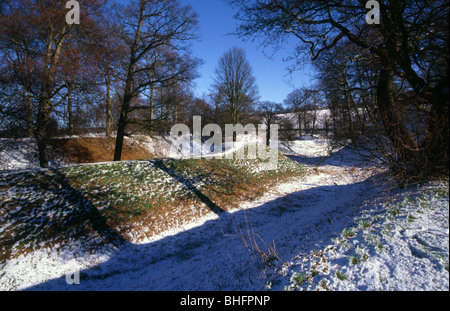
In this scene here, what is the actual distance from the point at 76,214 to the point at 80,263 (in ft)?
6.62

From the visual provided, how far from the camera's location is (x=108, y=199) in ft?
26.5

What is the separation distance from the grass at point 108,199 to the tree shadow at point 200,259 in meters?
0.96

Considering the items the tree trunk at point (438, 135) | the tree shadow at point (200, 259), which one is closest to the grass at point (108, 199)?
the tree shadow at point (200, 259)

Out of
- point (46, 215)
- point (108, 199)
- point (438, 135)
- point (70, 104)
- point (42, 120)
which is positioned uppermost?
point (70, 104)

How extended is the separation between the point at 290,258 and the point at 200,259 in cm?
306

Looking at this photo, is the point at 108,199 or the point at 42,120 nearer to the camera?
the point at 108,199

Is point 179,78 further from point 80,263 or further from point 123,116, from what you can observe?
point 80,263

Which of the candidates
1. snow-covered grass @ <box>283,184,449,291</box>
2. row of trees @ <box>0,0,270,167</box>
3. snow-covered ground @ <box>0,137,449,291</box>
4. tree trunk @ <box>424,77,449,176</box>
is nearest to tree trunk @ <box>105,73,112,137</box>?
row of trees @ <box>0,0,270,167</box>

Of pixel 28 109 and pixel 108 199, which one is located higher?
pixel 28 109

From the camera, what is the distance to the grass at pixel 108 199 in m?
6.36

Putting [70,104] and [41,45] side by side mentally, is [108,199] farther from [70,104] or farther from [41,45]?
[41,45]

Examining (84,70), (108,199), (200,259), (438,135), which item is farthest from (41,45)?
(438,135)

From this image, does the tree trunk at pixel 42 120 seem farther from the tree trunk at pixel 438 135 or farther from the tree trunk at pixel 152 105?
the tree trunk at pixel 438 135
